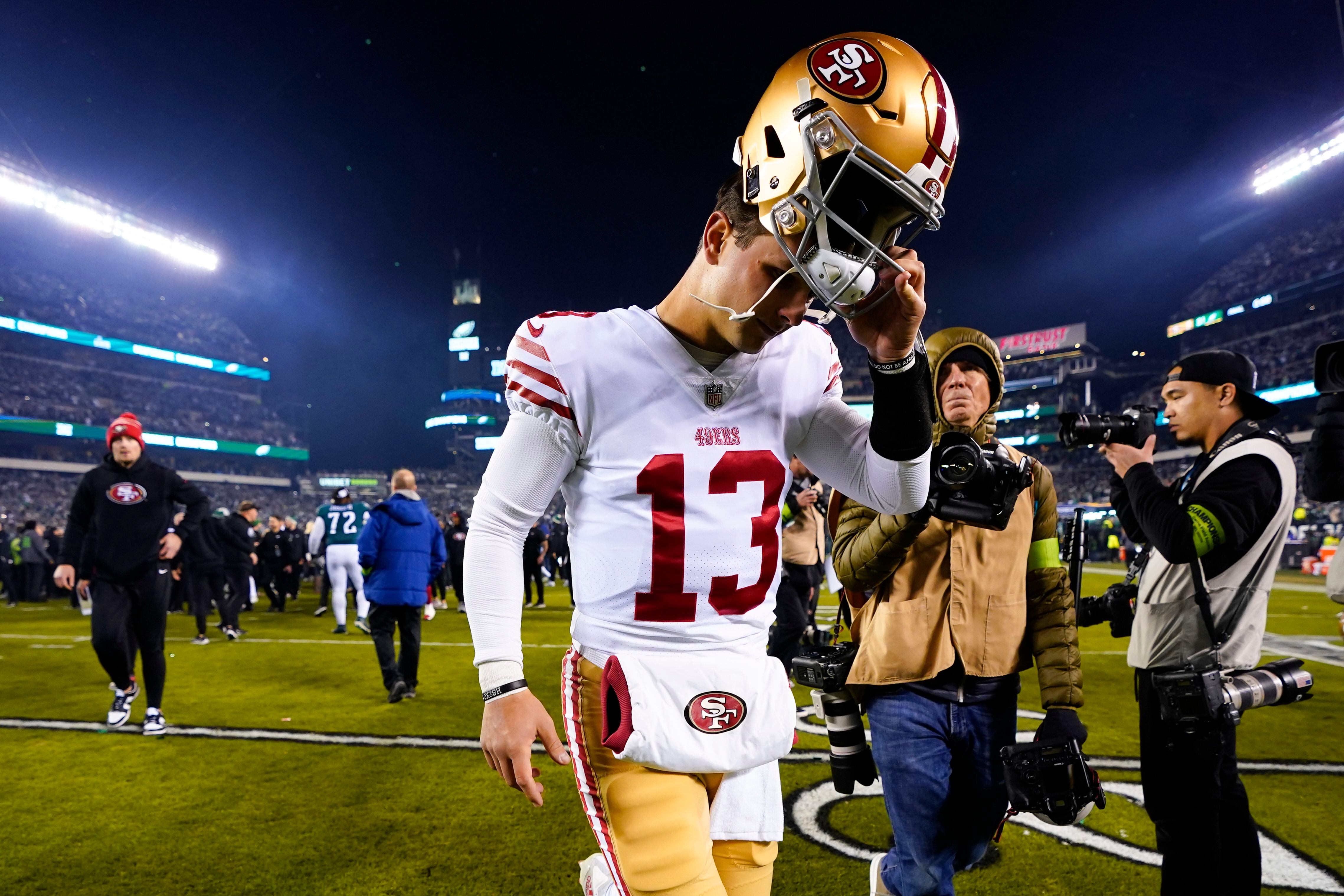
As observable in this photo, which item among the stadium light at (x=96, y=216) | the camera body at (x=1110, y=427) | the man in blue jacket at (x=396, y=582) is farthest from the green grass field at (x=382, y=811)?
the stadium light at (x=96, y=216)

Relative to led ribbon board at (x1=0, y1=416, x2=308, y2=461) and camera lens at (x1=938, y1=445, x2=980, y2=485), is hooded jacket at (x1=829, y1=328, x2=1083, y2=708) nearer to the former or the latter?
camera lens at (x1=938, y1=445, x2=980, y2=485)

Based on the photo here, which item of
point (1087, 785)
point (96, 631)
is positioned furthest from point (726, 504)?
point (96, 631)

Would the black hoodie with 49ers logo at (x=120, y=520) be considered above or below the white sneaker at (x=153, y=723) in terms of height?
above

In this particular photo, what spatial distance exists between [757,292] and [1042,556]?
159cm

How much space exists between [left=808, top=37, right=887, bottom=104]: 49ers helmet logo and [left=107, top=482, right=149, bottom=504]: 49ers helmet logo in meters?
6.01

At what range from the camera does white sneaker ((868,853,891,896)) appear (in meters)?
2.29

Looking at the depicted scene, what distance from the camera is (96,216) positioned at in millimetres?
43562

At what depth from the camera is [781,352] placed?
1.79 meters

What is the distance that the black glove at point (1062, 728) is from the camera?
213 centimetres

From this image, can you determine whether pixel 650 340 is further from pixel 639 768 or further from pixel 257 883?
pixel 257 883

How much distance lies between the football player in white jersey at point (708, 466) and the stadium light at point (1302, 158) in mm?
52504

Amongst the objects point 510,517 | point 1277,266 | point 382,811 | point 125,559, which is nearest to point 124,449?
point 125,559

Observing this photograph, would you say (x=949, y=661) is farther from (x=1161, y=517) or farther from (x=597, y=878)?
(x=597, y=878)

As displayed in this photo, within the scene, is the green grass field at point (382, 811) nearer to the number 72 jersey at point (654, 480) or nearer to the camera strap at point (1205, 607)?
the camera strap at point (1205, 607)
